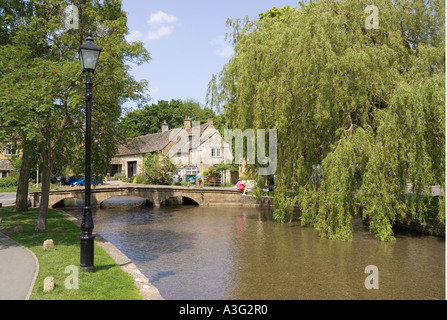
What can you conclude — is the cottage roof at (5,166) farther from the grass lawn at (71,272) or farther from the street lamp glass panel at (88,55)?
the street lamp glass panel at (88,55)

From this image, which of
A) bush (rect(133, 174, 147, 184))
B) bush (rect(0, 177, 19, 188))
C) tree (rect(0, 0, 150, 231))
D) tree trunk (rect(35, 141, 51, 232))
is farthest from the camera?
bush (rect(133, 174, 147, 184))

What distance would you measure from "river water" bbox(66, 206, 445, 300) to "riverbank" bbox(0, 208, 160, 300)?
4.04ft

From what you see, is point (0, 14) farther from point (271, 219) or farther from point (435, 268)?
point (435, 268)

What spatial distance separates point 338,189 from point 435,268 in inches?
171

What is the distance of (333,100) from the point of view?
53.6 feet

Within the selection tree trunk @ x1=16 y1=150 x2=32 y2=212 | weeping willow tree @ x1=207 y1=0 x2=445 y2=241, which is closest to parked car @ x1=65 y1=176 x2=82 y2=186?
tree trunk @ x1=16 y1=150 x2=32 y2=212

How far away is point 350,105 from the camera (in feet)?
53.3

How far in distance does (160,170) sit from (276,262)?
3133 centimetres

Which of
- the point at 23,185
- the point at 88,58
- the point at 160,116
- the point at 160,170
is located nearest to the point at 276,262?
the point at 88,58

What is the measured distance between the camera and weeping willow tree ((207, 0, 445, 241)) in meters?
14.6

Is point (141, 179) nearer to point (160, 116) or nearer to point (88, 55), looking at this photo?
point (160, 116)

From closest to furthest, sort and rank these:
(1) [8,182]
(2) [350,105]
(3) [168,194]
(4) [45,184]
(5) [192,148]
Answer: (4) [45,184], (2) [350,105], (3) [168,194], (1) [8,182], (5) [192,148]

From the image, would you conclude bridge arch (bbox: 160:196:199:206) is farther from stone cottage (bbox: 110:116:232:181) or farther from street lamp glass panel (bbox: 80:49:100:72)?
street lamp glass panel (bbox: 80:49:100:72)

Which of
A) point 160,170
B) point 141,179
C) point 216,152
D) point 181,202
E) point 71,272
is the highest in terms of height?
point 216,152
